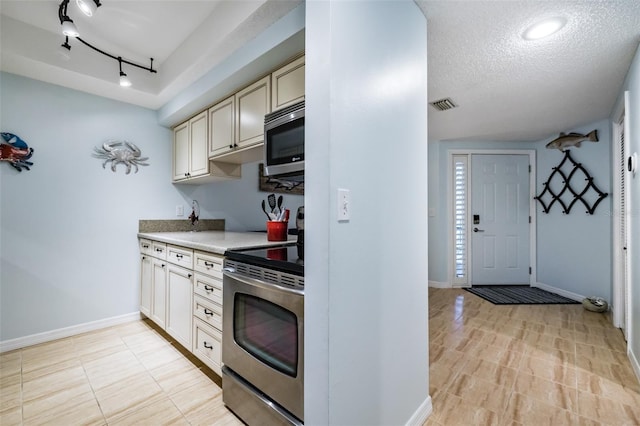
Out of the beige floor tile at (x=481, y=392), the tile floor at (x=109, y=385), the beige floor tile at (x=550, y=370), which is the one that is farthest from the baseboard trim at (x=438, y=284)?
the tile floor at (x=109, y=385)

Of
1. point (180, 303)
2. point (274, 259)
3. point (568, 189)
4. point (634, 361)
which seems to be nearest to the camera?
point (274, 259)

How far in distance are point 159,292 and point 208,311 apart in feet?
3.17

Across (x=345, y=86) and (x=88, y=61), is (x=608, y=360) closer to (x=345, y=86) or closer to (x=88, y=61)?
(x=345, y=86)

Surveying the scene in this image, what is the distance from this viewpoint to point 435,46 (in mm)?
1979

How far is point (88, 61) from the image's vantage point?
237 cm

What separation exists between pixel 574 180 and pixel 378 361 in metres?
4.13

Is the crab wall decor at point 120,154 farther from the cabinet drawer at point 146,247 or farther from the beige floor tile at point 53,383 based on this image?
the beige floor tile at point 53,383

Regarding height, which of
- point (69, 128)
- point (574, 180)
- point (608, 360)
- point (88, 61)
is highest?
point (88, 61)

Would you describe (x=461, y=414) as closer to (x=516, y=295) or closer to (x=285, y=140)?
(x=285, y=140)

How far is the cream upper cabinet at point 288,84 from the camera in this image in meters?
A: 1.76

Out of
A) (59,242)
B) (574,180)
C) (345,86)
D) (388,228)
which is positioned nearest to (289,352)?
(388,228)

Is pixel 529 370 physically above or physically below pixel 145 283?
below

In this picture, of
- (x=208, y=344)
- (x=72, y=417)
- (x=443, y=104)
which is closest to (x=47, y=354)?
(x=72, y=417)

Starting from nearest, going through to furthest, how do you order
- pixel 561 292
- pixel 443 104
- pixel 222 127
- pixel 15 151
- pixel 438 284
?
pixel 15 151, pixel 222 127, pixel 443 104, pixel 561 292, pixel 438 284
